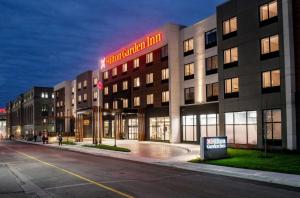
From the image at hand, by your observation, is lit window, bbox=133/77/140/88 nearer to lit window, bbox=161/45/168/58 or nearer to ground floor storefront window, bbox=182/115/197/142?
lit window, bbox=161/45/168/58

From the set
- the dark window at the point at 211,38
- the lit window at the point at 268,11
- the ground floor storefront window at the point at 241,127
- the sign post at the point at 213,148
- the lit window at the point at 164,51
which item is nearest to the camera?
the sign post at the point at 213,148

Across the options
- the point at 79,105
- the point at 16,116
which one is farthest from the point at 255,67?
the point at 16,116

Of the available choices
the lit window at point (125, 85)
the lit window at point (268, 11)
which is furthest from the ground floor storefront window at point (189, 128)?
the lit window at point (125, 85)

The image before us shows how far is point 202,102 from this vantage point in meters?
48.9

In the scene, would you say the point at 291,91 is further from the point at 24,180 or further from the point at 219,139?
the point at 24,180

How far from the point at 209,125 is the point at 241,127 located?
6990 mm

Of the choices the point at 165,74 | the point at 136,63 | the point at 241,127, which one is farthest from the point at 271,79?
the point at 136,63

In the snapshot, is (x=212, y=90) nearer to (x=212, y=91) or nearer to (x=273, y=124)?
(x=212, y=91)

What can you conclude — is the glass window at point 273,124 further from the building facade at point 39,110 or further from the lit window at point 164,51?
the building facade at point 39,110

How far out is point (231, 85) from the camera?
42.4 meters

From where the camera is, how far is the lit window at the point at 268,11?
121ft

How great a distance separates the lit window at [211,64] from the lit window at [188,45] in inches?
157

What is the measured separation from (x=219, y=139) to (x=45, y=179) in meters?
14.5

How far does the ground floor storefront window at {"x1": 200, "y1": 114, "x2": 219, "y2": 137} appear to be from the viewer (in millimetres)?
45975
